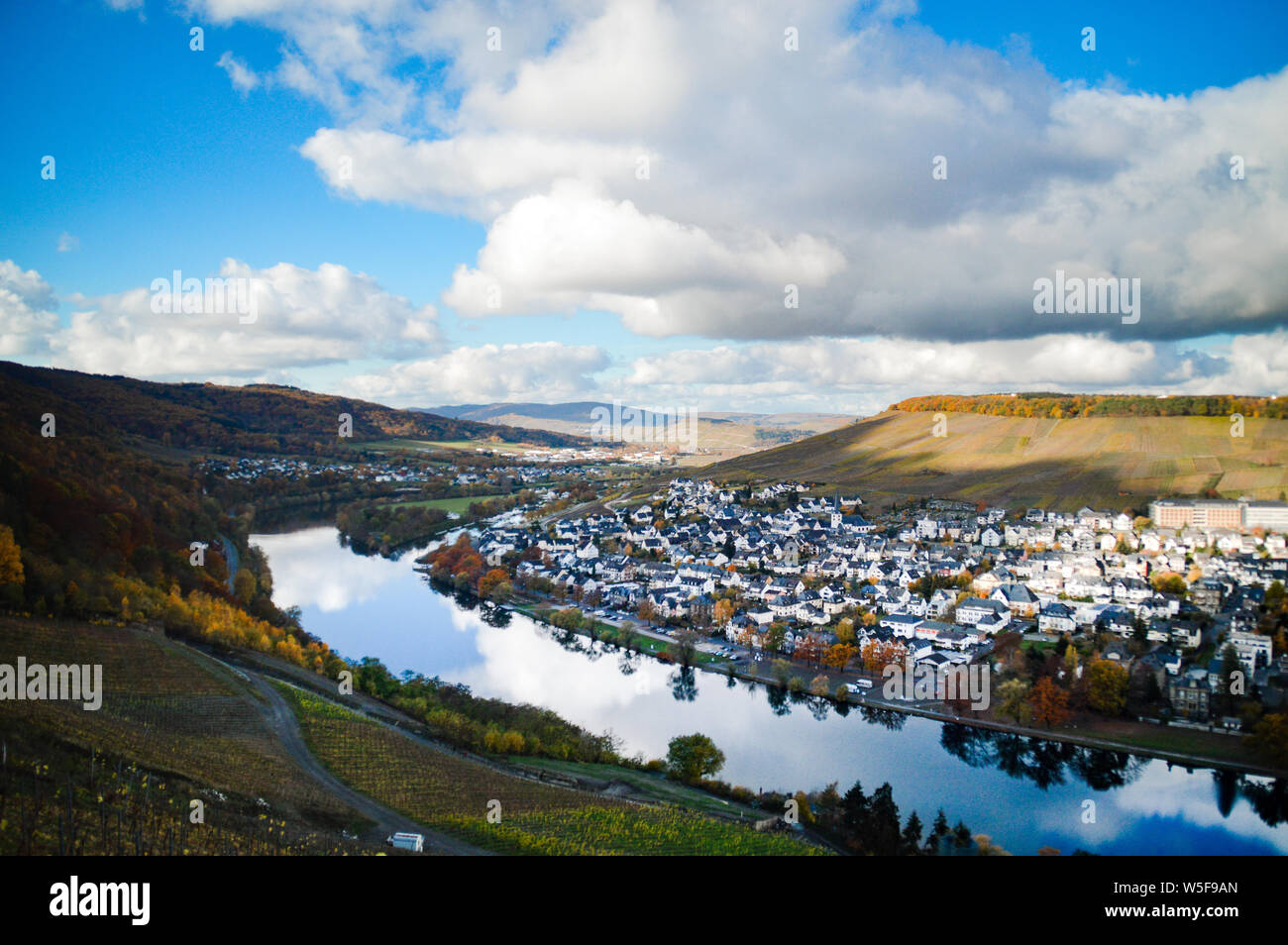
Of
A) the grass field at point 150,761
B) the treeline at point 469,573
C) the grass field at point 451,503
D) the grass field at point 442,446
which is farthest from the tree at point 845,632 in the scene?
the grass field at point 442,446

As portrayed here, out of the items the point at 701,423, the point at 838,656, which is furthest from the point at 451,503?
the point at 701,423

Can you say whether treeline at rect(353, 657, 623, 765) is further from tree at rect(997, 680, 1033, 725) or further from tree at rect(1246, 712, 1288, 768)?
tree at rect(1246, 712, 1288, 768)

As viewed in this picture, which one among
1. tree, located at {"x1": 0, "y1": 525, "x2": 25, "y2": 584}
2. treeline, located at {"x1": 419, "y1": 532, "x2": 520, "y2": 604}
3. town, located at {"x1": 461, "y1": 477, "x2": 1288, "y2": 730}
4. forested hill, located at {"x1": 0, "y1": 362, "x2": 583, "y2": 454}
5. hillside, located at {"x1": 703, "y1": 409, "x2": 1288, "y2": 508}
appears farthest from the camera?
hillside, located at {"x1": 703, "y1": 409, "x2": 1288, "y2": 508}

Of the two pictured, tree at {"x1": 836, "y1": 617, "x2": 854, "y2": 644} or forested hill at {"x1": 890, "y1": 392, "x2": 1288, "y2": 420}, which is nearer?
tree at {"x1": 836, "y1": 617, "x2": 854, "y2": 644}

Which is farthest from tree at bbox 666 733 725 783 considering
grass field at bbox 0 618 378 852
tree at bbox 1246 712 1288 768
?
tree at bbox 1246 712 1288 768

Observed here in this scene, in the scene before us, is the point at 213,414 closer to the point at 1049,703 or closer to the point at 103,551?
the point at 103,551

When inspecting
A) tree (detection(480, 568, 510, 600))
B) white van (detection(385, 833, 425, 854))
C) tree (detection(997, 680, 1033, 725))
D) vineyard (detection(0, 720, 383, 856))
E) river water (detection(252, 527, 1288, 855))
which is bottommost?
river water (detection(252, 527, 1288, 855))
